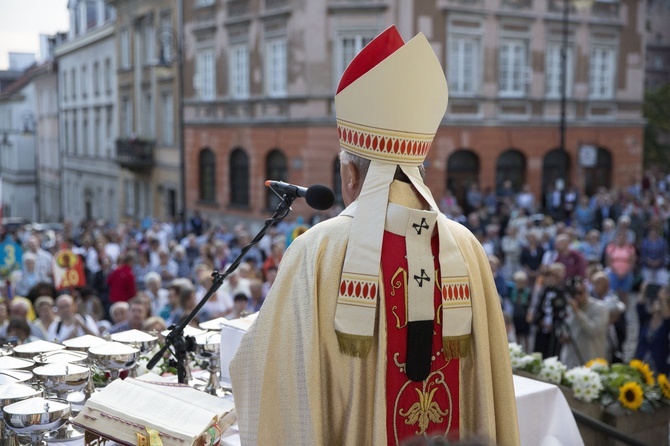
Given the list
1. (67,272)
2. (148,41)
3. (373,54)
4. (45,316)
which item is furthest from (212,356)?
(148,41)

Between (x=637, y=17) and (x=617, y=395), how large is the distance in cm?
2567

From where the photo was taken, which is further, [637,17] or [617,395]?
[637,17]

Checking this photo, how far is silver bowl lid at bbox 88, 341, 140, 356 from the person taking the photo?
160 inches

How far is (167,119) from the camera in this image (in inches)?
1283

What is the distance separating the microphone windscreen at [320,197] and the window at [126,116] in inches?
1373

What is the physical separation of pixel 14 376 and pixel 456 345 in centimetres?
212

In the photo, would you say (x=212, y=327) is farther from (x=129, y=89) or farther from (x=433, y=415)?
(x=129, y=89)

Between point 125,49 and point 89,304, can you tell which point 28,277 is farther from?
point 125,49

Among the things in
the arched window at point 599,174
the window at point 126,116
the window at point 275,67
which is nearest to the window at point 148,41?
the window at point 126,116

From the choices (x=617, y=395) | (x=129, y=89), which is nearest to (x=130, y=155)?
(x=129, y=89)

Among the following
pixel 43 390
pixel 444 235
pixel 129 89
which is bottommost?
pixel 43 390

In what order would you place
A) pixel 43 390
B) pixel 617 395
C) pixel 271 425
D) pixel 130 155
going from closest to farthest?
pixel 271 425, pixel 43 390, pixel 617 395, pixel 130 155

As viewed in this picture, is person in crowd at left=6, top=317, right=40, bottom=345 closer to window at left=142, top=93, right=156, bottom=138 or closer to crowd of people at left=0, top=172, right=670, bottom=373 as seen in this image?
crowd of people at left=0, top=172, right=670, bottom=373

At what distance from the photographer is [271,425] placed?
283 cm
